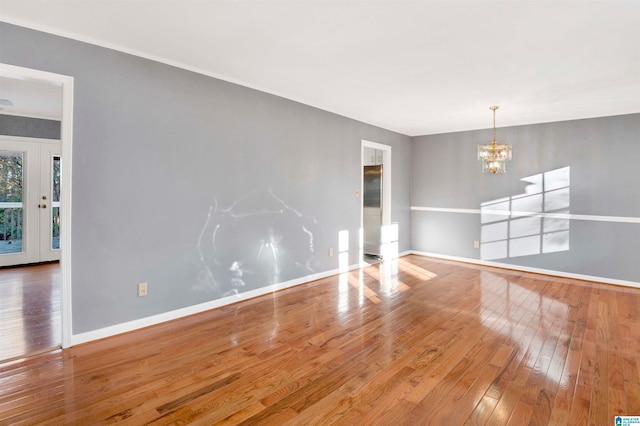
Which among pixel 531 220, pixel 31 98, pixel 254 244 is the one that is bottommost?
pixel 254 244

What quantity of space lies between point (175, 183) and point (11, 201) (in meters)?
4.27

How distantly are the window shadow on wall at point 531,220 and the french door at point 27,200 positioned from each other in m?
7.59

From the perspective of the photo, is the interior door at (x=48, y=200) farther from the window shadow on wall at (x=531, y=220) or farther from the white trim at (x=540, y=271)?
the window shadow on wall at (x=531, y=220)

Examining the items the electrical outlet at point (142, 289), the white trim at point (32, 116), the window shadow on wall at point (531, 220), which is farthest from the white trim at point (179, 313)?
the white trim at point (32, 116)

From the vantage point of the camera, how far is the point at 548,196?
5344mm

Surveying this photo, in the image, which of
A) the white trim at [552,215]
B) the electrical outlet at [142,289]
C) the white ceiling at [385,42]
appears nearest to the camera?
the white ceiling at [385,42]

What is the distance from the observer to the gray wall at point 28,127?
532 centimetres

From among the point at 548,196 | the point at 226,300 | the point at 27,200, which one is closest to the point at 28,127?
the point at 27,200

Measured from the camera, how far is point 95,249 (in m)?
2.82

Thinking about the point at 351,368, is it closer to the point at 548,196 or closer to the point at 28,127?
the point at 548,196

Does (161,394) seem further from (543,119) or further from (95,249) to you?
(543,119)

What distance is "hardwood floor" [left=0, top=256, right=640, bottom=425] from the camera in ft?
6.44

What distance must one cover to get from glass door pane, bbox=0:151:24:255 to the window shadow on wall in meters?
7.92

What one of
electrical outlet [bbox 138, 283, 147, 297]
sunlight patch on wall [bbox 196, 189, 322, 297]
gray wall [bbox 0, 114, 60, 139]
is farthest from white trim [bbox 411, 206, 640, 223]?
gray wall [bbox 0, 114, 60, 139]
